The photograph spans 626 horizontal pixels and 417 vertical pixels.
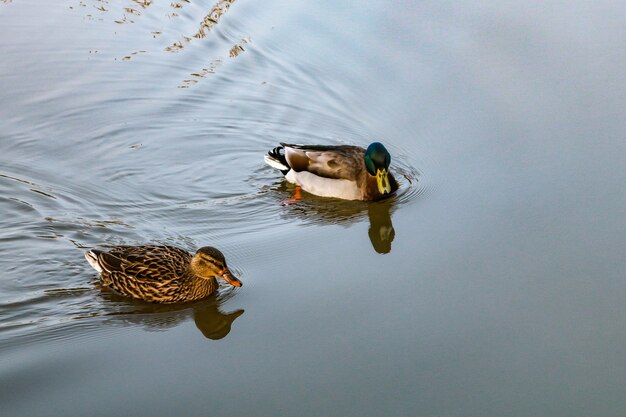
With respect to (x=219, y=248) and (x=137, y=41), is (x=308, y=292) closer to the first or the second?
(x=219, y=248)

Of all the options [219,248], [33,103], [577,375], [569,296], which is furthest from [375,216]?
[33,103]

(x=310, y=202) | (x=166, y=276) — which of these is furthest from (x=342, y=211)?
(x=166, y=276)

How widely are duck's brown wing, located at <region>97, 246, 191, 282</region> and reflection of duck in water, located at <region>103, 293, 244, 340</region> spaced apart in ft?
0.67

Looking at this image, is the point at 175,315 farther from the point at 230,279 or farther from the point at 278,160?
the point at 278,160

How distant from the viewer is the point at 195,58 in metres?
12.5

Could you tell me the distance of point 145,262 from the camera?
756 cm

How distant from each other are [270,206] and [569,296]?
331cm

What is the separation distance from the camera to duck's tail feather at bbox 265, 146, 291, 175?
10133mm

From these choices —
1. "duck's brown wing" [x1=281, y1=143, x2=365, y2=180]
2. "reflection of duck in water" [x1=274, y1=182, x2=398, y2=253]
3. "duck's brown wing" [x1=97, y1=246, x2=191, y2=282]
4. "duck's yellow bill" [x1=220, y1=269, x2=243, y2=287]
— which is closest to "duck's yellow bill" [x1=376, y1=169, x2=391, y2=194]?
"reflection of duck in water" [x1=274, y1=182, x2=398, y2=253]

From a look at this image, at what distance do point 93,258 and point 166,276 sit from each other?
66cm

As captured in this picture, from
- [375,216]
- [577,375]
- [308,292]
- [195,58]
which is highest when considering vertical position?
[195,58]

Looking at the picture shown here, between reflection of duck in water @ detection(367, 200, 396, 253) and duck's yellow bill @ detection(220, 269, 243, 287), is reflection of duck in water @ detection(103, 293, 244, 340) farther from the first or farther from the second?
reflection of duck in water @ detection(367, 200, 396, 253)

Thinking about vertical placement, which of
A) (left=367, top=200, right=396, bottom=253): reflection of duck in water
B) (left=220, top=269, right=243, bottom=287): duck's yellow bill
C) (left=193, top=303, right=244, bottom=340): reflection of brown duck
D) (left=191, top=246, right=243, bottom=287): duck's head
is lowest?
(left=193, top=303, right=244, bottom=340): reflection of brown duck

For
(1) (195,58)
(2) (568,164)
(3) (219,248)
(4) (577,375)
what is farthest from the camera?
(1) (195,58)
